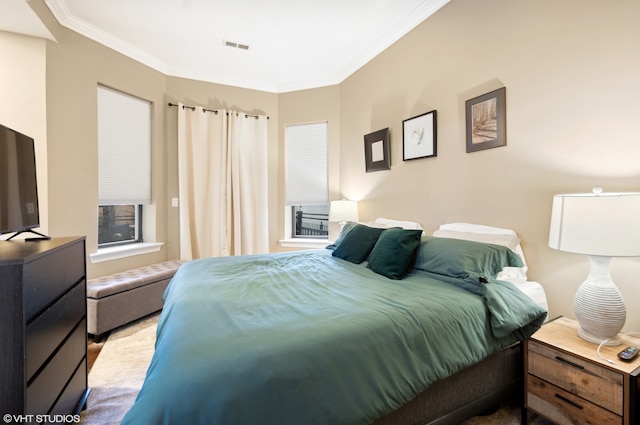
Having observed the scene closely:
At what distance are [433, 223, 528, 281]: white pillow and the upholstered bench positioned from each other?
2803 millimetres

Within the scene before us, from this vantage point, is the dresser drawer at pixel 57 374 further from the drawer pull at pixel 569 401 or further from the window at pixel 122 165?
the drawer pull at pixel 569 401

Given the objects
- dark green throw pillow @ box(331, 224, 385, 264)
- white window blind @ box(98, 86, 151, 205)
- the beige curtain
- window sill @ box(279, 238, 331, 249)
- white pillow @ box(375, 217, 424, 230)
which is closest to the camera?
dark green throw pillow @ box(331, 224, 385, 264)

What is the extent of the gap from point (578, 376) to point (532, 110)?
5.06 feet

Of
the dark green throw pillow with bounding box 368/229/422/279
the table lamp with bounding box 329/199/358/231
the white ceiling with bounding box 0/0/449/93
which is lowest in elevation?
the dark green throw pillow with bounding box 368/229/422/279

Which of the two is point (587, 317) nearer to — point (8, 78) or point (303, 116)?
point (303, 116)

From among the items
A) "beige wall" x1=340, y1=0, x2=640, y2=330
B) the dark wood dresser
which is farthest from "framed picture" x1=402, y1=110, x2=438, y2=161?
the dark wood dresser

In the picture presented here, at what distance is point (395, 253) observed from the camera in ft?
6.35

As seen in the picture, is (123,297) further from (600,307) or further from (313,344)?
(600,307)

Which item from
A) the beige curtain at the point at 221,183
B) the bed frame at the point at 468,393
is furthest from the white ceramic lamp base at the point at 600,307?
the beige curtain at the point at 221,183

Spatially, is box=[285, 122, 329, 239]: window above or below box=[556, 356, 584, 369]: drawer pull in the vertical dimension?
above

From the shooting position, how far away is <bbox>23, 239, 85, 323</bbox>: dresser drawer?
1.03m

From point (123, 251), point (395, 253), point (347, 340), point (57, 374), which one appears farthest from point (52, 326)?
point (123, 251)

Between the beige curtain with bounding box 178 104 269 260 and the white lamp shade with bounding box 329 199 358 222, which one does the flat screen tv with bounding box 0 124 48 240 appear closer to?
the beige curtain with bounding box 178 104 269 260

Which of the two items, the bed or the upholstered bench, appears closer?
the bed
